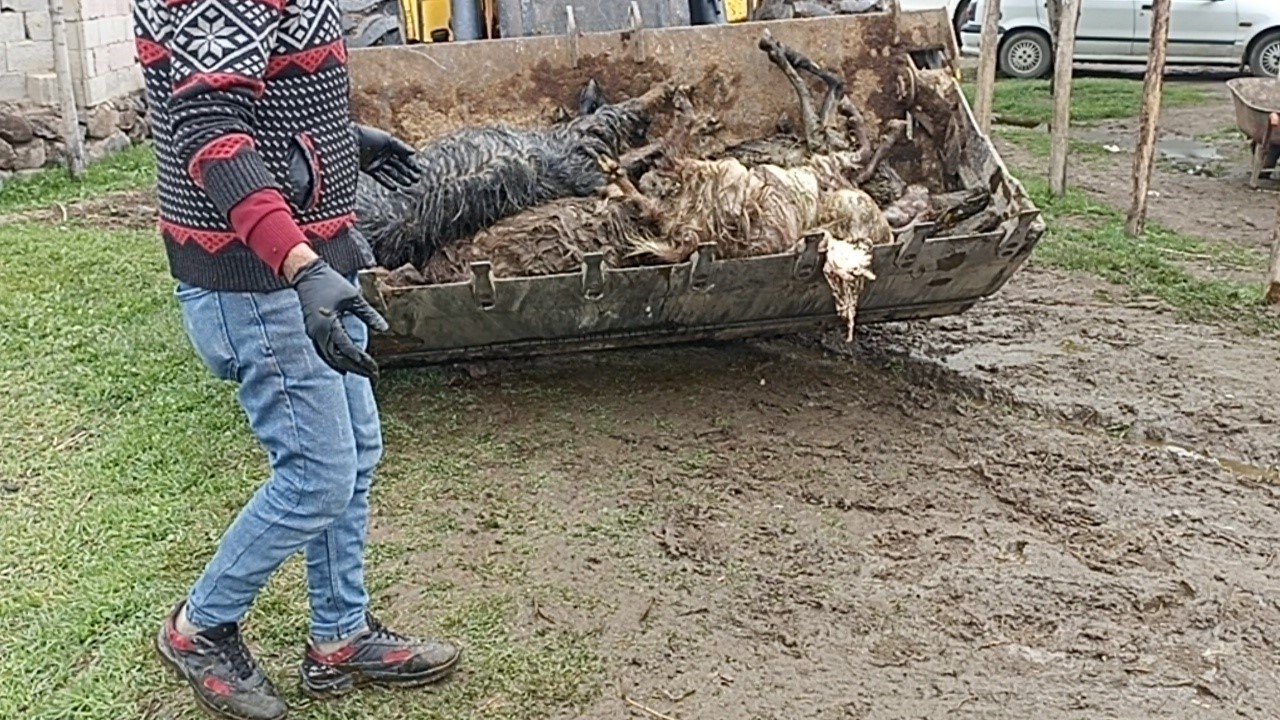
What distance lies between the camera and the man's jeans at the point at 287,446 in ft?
8.38

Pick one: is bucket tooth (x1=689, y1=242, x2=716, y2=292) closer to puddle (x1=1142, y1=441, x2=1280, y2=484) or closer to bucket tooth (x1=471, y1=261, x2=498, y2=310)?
bucket tooth (x1=471, y1=261, x2=498, y2=310)

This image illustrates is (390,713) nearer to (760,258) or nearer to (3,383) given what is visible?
(760,258)

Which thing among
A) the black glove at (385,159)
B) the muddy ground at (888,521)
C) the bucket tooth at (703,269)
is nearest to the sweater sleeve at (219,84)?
the black glove at (385,159)

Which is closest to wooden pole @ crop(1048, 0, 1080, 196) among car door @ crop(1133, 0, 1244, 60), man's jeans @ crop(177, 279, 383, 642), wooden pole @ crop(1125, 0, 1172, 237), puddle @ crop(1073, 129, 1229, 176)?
wooden pole @ crop(1125, 0, 1172, 237)

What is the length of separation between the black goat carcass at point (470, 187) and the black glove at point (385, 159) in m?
1.19

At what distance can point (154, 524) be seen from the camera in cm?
383


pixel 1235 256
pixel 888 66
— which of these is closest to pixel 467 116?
pixel 888 66

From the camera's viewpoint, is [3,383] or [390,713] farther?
[3,383]

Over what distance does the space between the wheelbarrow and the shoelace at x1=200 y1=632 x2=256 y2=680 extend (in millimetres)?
7929

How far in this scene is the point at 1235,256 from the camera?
7008 millimetres

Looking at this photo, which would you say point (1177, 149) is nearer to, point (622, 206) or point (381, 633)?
point (622, 206)

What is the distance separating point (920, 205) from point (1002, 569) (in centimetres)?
164

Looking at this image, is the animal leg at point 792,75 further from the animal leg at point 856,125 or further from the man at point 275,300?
the man at point 275,300

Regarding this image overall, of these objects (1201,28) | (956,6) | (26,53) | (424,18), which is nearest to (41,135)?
(26,53)
